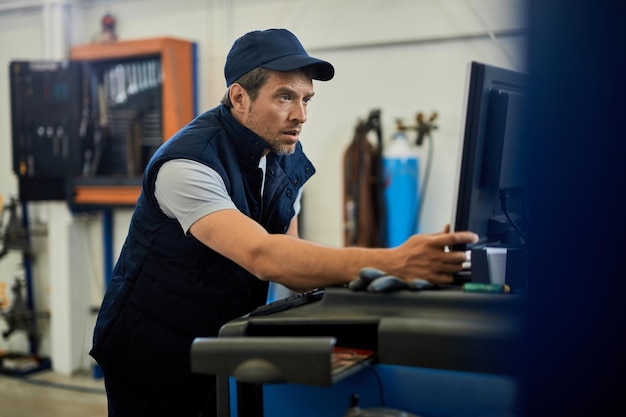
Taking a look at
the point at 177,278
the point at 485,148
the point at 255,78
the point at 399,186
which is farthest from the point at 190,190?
the point at 399,186

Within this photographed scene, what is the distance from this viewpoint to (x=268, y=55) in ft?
5.17

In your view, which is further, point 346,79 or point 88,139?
point 88,139

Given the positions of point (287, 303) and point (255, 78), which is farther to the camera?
point (255, 78)

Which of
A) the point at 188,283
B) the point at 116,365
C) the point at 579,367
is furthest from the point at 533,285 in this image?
the point at 116,365

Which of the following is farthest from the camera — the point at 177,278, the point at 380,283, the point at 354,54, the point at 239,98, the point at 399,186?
the point at 354,54

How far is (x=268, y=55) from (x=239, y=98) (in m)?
0.12

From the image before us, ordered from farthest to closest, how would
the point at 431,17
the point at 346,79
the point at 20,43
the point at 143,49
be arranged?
1. the point at 20,43
2. the point at 143,49
3. the point at 346,79
4. the point at 431,17

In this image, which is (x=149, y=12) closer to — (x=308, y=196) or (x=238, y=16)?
(x=238, y=16)

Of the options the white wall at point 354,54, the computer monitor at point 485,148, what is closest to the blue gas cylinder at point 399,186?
the white wall at point 354,54

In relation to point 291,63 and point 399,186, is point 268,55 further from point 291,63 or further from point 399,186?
point 399,186

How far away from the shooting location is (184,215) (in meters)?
1.41

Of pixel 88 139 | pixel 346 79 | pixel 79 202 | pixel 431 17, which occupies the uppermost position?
pixel 431 17

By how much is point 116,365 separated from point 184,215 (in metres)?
0.45

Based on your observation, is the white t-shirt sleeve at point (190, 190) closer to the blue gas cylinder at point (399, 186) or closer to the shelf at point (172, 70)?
the blue gas cylinder at point (399, 186)
